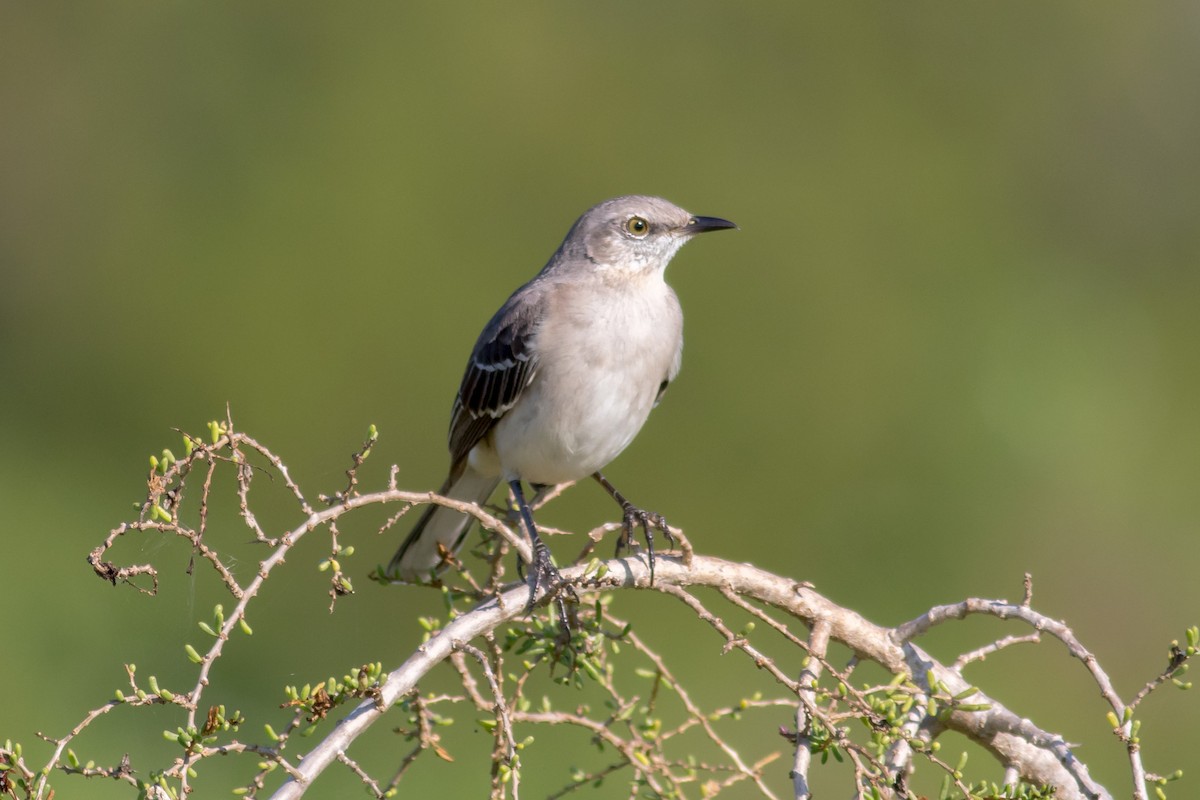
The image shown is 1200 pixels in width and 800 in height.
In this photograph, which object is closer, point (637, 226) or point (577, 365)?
point (577, 365)

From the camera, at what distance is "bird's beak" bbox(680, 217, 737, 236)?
4.97 metres

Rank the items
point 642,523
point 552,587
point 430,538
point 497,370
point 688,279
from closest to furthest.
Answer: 1. point 552,587
2. point 642,523
3. point 430,538
4. point 497,370
5. point 688,279

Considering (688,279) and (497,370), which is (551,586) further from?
(688,279)

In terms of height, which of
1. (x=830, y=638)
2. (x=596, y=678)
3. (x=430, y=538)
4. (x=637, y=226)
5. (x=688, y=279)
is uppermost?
(x=688, y=279)

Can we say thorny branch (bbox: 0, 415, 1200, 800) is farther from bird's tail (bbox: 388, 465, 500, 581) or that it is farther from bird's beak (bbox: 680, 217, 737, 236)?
bird's beak (bbox: 680, 217, 737, 236)

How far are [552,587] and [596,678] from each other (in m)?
0.27

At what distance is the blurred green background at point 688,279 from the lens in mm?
8039

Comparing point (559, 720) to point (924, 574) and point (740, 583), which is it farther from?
point (924, 574)

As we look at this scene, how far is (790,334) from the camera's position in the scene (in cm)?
909

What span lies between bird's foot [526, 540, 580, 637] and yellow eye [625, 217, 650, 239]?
183 cm

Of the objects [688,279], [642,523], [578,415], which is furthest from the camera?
[688,279]

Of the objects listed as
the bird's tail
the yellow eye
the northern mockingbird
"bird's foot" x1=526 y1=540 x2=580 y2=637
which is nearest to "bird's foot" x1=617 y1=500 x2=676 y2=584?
the northern mockingbird

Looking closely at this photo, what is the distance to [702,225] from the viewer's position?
16.4 feet

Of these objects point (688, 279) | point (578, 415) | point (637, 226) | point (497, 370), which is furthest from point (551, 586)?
point (688, 279)
